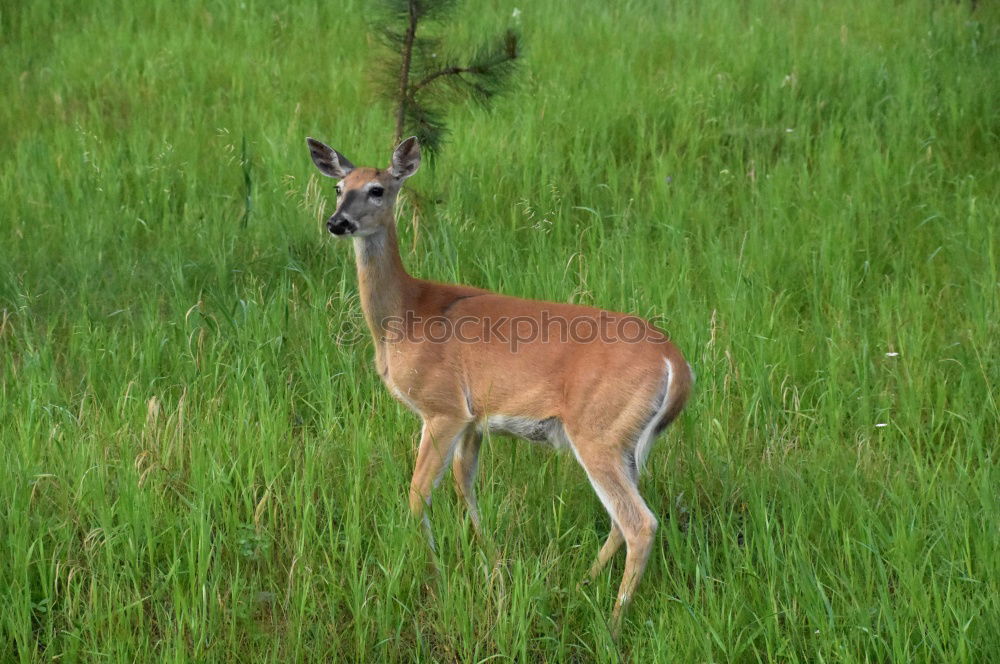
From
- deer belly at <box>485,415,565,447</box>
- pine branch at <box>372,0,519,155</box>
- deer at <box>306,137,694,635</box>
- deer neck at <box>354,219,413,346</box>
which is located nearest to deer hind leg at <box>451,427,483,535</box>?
deer at <box>306,137,694,635</box>

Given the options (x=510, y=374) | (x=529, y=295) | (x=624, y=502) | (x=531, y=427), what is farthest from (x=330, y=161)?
(x=624, y=502)

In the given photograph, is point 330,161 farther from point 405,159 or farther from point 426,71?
point 426,71

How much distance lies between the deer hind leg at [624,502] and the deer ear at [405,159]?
1497 millimetres

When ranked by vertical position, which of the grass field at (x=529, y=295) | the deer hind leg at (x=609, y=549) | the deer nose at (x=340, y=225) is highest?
the deer nose at (x=340, y=225)

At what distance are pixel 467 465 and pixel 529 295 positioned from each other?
139 cm

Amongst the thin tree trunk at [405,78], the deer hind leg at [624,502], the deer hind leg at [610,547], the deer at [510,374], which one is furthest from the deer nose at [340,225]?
the thin tree trunk at [405,78]

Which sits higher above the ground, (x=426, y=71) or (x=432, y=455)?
(x=426, y=71)

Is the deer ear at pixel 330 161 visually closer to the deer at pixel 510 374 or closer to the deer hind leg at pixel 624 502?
the deer at pixel 510 374

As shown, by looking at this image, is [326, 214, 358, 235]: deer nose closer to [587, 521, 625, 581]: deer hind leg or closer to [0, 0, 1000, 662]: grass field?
[0, 0, 1000, 662]: grass field

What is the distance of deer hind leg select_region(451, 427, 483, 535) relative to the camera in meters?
4.41

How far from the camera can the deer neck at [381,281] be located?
460 cm

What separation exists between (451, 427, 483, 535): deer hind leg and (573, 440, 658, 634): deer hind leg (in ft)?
1.89

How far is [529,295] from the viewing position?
18.5ft

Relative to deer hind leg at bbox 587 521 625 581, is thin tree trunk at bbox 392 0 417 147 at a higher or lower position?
higher
